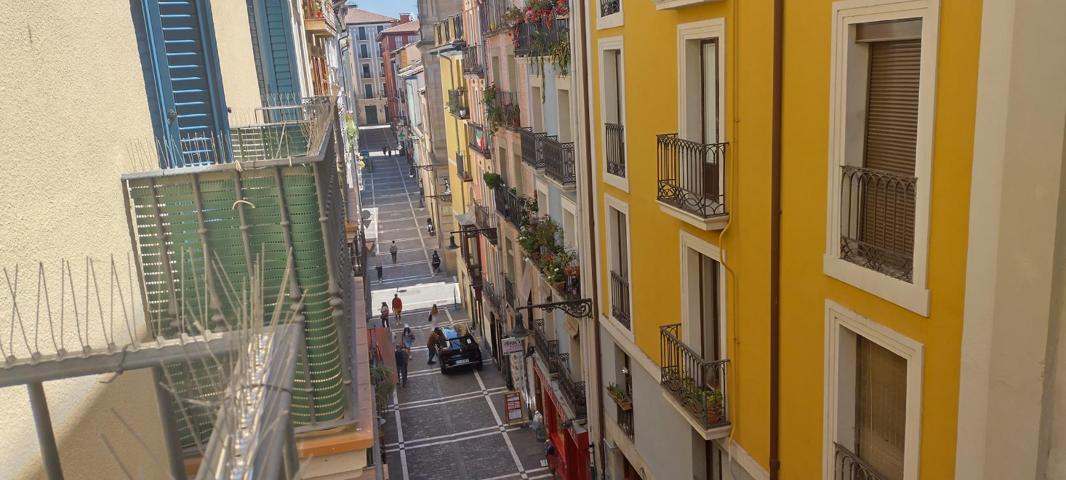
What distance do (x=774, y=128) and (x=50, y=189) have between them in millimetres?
6550

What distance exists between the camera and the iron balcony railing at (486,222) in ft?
103

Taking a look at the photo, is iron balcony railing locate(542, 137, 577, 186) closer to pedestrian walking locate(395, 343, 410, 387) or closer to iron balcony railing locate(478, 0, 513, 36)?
iron balcony railing locate(478, 0, 513, 36)

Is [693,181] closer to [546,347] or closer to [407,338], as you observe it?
[546,347]

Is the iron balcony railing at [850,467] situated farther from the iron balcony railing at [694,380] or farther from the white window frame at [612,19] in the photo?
the white window frame at [612,19]

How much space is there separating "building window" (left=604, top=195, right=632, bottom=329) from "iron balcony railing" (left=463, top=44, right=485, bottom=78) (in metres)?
15.9

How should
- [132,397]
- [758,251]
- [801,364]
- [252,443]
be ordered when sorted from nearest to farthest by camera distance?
[252,443] < [132,397] < [801,364] < [758,251]

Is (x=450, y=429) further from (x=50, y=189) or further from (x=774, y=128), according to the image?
(x=50, y=189)

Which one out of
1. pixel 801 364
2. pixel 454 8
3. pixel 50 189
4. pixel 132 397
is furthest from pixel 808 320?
pixel 454 8

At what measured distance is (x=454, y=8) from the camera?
51.9m

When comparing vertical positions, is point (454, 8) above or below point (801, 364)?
above

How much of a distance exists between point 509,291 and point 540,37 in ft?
35.7

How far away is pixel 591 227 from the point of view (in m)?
16.4

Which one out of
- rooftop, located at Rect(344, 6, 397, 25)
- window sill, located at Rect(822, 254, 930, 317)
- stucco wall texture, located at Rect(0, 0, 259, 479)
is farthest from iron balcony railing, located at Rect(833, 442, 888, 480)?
rooftop, located at Rect(344, 6, 397, 25)

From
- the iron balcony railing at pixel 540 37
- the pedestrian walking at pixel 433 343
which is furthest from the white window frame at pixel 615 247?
the pedestrian walking at pixel 433 343
